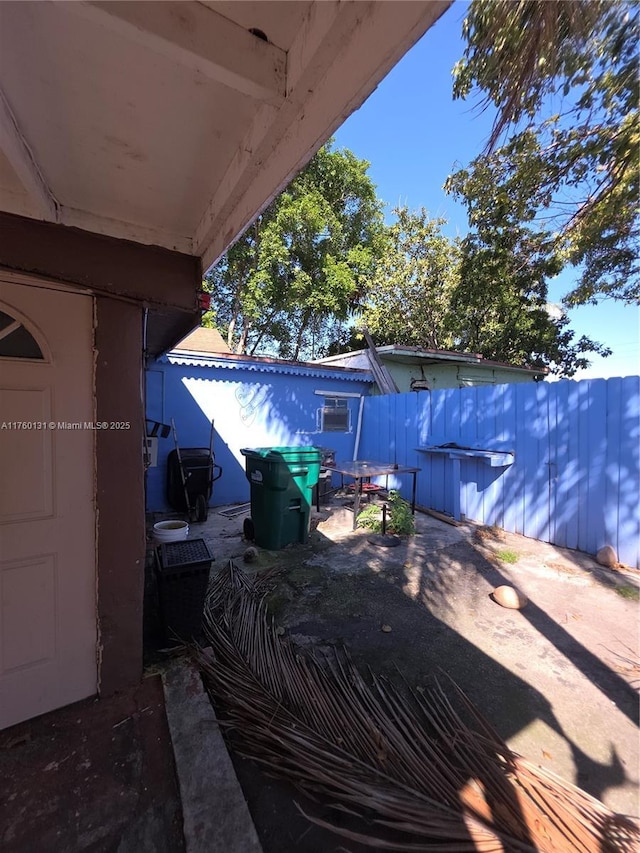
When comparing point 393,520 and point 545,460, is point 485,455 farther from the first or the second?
point 393,520

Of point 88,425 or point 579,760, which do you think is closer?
point 579,760

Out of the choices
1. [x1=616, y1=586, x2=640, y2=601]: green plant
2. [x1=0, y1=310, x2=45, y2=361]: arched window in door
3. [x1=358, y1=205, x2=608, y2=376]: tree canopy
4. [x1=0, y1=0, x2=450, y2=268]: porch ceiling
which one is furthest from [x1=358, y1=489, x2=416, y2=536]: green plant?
[x1=358, y1=205, x2=608, y2=376]: tree canopy

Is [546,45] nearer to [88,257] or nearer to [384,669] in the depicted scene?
[88,257]

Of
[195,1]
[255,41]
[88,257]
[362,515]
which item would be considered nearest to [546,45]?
[255,41]

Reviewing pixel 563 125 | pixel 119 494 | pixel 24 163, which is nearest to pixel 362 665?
pixel 119 494

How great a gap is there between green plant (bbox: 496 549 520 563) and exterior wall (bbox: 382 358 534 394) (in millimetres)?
5406

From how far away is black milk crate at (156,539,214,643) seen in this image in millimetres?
2537

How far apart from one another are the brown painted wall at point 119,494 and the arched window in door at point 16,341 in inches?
12.2

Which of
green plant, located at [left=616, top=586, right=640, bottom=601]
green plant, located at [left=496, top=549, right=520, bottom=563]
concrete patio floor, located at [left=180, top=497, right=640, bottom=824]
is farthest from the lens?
green plant, located at [left=496, top=549, right=520, bottom=563]

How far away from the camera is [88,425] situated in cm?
207

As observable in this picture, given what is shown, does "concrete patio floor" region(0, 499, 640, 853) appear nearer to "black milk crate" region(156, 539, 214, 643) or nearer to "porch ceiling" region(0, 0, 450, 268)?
"black milk crate" region(156, 539, 214, 643)

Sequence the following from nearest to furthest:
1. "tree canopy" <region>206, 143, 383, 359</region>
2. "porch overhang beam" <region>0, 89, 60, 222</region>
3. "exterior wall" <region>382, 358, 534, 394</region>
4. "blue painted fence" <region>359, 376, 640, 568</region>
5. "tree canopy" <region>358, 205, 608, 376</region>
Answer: "porch overhang beam" <region>0, 89, 60, 222</region>
"blue painted fence" <region>359, 376, 640, 568</region>
"exterior wall" <region>382, 358, 534, 394</region>
"tree canopy" <region>206, 143, 383, 359</region>
"tree canopy" <region>358, 205, 608, 376</region>

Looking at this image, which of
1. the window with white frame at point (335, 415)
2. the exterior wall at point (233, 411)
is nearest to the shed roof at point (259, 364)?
the exterior wall at point (233, 411)

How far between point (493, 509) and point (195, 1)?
6138mm
